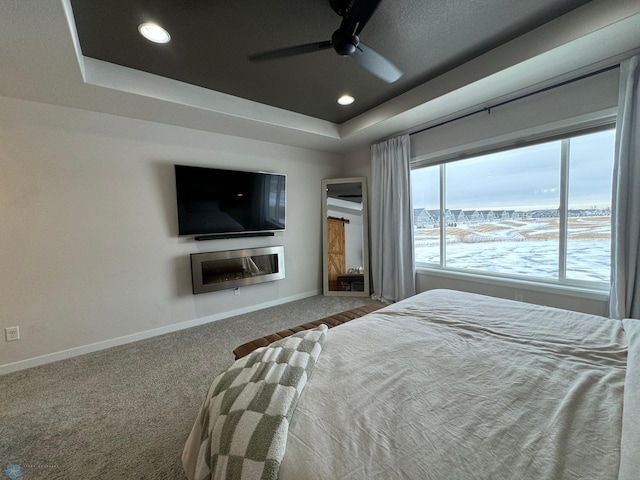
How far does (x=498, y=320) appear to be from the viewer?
1.54m

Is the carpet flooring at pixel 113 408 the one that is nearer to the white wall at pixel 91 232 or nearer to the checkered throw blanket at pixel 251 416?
the white wall at pixel 91 232

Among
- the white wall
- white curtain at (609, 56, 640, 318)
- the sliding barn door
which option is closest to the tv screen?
the white wall

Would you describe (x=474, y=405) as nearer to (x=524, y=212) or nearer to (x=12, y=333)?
(x=524, y=212)

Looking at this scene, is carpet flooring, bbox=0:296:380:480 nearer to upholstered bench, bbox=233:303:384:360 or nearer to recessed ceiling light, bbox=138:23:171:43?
upholstered bench, bbox=233:303:384:360

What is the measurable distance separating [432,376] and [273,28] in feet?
7.92

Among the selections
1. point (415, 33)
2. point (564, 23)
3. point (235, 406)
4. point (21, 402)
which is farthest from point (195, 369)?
point (564, 23)

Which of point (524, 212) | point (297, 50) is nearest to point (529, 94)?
point (524, 212)

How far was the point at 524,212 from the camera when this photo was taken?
2.85 metres

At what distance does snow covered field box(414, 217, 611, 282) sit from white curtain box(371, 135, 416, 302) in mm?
336

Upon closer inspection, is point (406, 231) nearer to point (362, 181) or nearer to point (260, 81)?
point (362, 181)

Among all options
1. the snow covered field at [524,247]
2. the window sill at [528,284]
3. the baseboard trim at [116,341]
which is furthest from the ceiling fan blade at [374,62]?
the baseboard trim at [116,341]

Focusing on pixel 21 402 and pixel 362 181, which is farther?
pixel 362 181

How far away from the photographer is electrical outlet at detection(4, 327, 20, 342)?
7.66ft

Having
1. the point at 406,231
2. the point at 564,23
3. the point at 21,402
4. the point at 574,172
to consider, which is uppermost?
the point at 564,23
